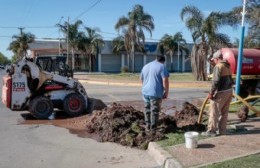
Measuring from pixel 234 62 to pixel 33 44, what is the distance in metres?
80.8

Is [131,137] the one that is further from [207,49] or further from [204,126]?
[207,49]

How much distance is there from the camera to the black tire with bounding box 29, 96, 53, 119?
42.7 ft

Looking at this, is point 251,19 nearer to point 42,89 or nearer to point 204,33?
point 204,33

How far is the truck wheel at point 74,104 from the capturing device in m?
13.6

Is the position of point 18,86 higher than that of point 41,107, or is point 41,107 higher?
point 18,86

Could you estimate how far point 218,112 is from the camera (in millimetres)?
8992

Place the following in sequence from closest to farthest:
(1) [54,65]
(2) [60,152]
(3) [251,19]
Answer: (2) [60,152] → (1) [54,65] → (3) [251,19]

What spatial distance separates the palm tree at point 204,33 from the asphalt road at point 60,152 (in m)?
24.4

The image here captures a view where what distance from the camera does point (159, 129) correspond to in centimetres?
945

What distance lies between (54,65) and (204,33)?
855 inches

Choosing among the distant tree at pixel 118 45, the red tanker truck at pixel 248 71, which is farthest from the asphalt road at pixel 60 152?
the distant tree at pixel 118 45

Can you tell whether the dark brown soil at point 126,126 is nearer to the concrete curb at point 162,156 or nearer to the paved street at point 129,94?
the concrete curb at point 162,156

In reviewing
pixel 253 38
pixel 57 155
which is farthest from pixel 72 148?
pixel 253 38

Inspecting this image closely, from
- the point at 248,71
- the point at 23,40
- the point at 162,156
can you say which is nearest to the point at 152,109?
the point at 162,156
